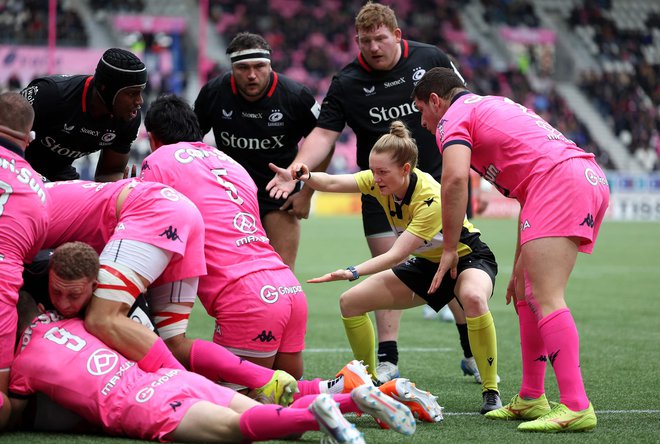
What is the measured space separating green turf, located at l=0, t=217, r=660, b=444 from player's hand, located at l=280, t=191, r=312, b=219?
46.5 inches

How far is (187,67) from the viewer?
114ft

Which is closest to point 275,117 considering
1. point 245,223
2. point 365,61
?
point 365,61

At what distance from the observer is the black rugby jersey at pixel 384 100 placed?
7328mm

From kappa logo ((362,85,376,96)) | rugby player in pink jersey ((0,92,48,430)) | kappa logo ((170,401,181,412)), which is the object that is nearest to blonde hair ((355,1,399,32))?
kappa logo ((362,85,376,96))

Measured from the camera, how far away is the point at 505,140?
5215mm

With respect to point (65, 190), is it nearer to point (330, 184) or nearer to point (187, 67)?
point (330, 184)

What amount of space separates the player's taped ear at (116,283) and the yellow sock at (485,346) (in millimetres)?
2038

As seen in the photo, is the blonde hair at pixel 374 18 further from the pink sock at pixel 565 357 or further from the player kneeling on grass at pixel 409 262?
the pink sock at pixel 565 357

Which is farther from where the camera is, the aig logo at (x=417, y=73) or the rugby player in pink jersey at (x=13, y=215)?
the aig logo at (x=417, y=73)

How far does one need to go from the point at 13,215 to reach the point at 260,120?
2.93 m

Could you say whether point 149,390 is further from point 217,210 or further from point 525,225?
point 525,225

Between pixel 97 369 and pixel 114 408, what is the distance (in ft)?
0.65

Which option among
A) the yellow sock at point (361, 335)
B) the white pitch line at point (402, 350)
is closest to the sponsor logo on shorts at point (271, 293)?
the yellow sock at point (361, 335)

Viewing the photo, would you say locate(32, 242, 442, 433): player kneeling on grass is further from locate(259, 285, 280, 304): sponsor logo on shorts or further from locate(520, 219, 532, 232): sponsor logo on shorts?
locate(520, 219, 532, 232): sponsor logo on shorts
